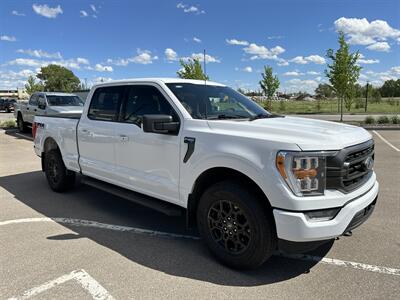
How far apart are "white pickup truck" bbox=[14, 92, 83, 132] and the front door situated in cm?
882

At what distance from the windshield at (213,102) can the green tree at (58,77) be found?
83.1 metres

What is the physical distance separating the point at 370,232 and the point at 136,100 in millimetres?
3362

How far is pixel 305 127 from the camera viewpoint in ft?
11.7

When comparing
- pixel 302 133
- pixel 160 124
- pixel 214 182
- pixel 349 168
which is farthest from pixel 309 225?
pixel 160 124

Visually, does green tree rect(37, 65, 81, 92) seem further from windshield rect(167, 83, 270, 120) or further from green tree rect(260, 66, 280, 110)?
windshield rect(167, 83, 270, 120)

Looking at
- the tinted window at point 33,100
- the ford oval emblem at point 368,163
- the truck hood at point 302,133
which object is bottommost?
the ford oval emblem at point 368,163

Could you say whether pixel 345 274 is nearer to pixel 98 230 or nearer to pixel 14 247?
pixel 98 230

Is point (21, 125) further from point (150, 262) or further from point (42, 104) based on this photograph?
point (150, 262)

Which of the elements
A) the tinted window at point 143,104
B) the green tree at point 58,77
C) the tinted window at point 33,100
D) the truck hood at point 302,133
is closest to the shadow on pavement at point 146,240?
the truck hood at point 302,133

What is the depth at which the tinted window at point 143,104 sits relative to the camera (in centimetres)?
414

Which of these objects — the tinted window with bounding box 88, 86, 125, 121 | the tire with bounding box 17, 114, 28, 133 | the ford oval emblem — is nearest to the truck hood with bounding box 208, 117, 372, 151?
the ford oval emblem

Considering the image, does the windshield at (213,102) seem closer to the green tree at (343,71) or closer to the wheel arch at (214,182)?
the wheel arch at (214,182)

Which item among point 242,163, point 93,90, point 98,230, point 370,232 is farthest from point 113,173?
point 370,232

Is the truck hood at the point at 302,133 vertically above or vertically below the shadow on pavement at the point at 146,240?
above
